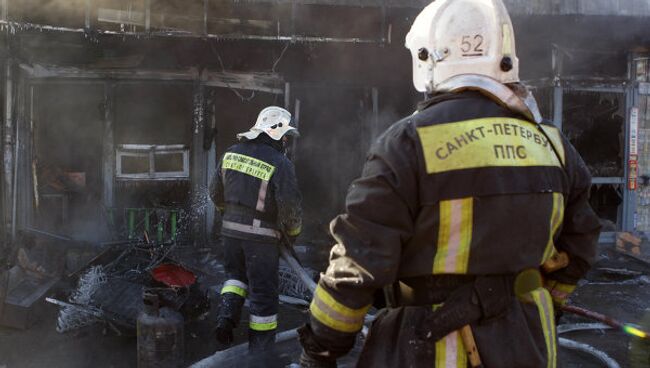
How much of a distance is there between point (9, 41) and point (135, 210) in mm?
2758

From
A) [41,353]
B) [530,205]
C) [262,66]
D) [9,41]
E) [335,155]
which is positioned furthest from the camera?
[335,155]

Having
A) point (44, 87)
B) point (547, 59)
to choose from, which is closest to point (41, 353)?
point (44, 87)

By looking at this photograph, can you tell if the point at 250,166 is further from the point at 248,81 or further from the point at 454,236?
the point at 248,81

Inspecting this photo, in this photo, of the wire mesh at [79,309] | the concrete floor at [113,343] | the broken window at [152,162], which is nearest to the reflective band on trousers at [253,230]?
the concrete floor at [113,343]

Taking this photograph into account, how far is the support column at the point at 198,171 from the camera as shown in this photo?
8.02 metres

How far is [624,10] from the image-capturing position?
785 cm

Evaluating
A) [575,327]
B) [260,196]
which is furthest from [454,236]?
[575,327]

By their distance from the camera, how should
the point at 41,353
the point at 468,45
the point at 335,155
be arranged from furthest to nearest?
the point at 335,155, the point at 41,353, the point at 468,45

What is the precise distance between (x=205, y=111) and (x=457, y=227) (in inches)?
270

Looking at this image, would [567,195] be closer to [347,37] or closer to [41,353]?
[41,353]

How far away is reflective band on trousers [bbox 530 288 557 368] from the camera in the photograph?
1863mm

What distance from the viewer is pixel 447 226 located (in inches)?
68.5

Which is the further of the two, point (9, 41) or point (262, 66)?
point (262, 66)

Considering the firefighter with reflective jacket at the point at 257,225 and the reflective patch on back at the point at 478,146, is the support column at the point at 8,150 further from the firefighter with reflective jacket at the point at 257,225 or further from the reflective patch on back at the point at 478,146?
the reflective patch on back at the point at 478,146
